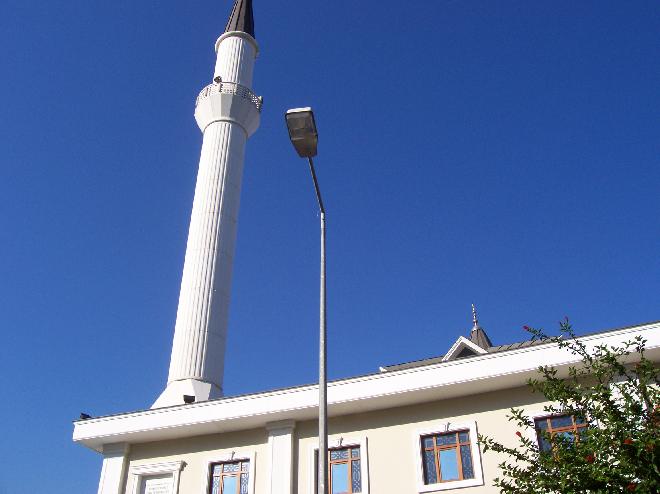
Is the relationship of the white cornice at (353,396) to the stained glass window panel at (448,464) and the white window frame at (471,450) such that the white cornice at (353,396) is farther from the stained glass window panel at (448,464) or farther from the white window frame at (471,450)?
the stained glass window panel at (448,464)

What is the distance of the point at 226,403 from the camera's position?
17.8 m

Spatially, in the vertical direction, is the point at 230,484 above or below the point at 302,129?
below

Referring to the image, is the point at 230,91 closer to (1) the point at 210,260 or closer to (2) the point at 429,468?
(1) the point at 210,260

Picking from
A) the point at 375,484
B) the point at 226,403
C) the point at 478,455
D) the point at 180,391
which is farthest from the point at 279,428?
the point at 180,391

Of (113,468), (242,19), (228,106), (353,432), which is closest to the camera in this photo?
(353,432)

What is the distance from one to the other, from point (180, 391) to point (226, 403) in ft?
21.0

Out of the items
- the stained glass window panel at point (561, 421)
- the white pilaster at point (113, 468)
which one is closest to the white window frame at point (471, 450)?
the stained glass window panel at point (561, 421)

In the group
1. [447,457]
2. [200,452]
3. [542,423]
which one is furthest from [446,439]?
[200,452]

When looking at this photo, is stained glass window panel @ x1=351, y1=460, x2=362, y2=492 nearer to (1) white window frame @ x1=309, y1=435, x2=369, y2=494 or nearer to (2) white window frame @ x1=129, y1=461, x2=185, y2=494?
(1) white window frame @ x1=309, y1=435, x2=369, y2=494

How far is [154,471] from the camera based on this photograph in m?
18.2

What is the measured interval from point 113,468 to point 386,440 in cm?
742

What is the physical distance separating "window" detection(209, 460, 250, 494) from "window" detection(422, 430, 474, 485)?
452cm

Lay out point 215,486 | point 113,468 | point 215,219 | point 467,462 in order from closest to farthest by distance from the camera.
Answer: point 467,462 < point 215,486 < point 113,468 < point 215,219

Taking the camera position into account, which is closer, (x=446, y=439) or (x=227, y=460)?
(x=446, y=439)
